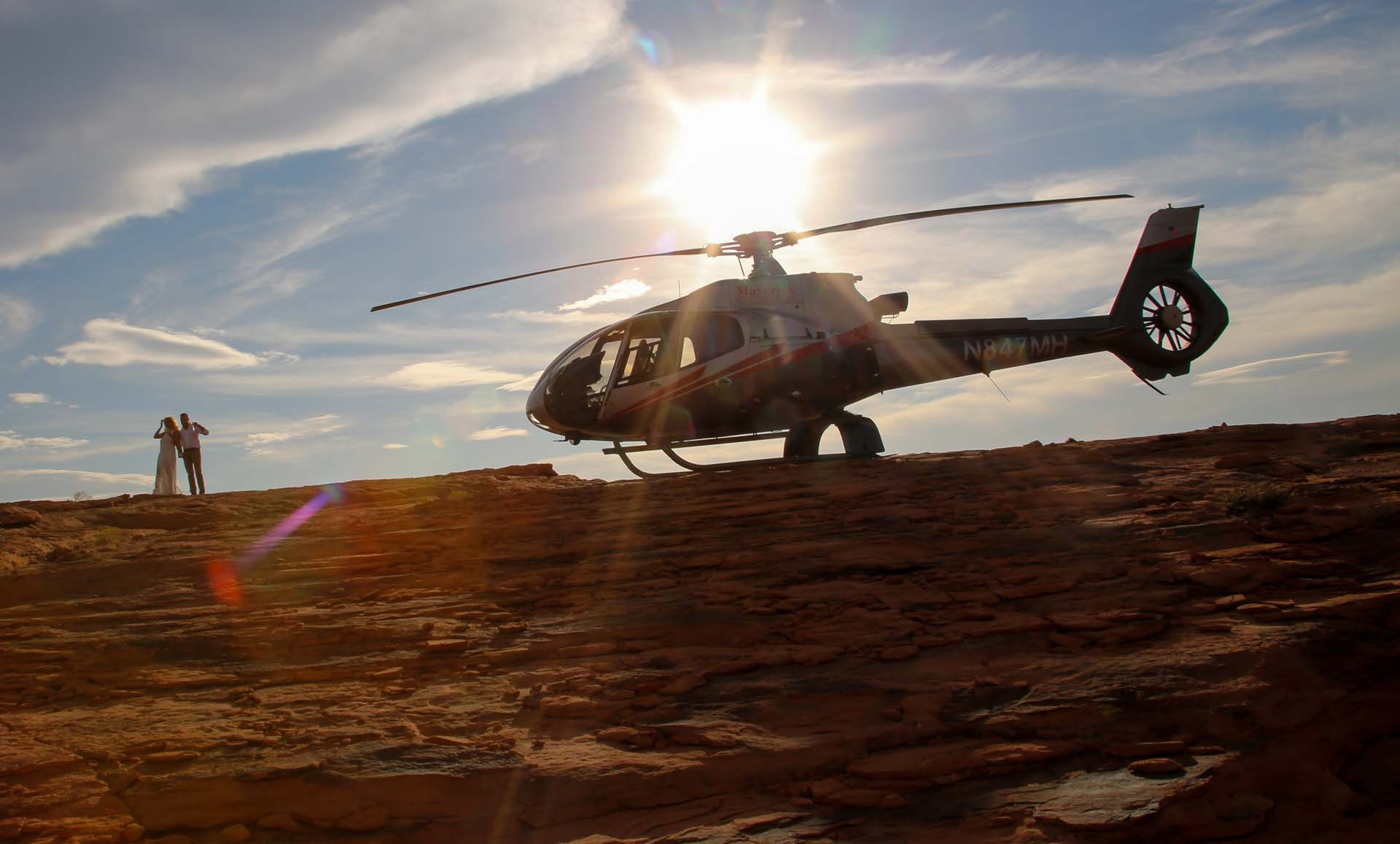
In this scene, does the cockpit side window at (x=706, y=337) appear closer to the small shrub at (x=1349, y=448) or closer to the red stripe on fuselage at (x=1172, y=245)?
the small shrub at (x=1349, y=448)

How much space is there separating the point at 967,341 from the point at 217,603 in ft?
34.8

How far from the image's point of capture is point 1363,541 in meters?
8.57

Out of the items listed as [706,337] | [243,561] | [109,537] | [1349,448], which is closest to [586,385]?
Result: [706,337]

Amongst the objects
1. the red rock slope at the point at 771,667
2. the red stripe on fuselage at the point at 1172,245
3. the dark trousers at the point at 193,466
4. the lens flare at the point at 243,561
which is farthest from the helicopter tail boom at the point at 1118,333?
the dark trousers at the point at 193,466

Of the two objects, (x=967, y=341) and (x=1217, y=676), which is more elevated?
(x=967, y=341)

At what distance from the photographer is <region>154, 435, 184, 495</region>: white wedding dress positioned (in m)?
17.3

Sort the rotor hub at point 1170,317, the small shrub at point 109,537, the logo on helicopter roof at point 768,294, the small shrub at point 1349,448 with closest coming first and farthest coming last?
the small shrub at point 1349,448, the small shrub at point 109,537, the logo on helicopter roof at point 768,294, the rotor hub at point 1170,317

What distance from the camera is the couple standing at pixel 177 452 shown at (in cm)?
1745

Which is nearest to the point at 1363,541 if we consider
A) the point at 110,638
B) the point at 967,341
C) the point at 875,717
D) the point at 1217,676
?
the point at 1217,676

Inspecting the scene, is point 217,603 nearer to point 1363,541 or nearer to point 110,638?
point 110,638

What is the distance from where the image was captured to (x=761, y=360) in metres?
13.6

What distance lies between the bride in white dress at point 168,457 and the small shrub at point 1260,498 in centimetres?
1701

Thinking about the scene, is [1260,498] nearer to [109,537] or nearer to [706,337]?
[706,337]

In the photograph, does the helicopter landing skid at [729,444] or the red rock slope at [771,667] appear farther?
the helicopter landing skid at [729,444]
